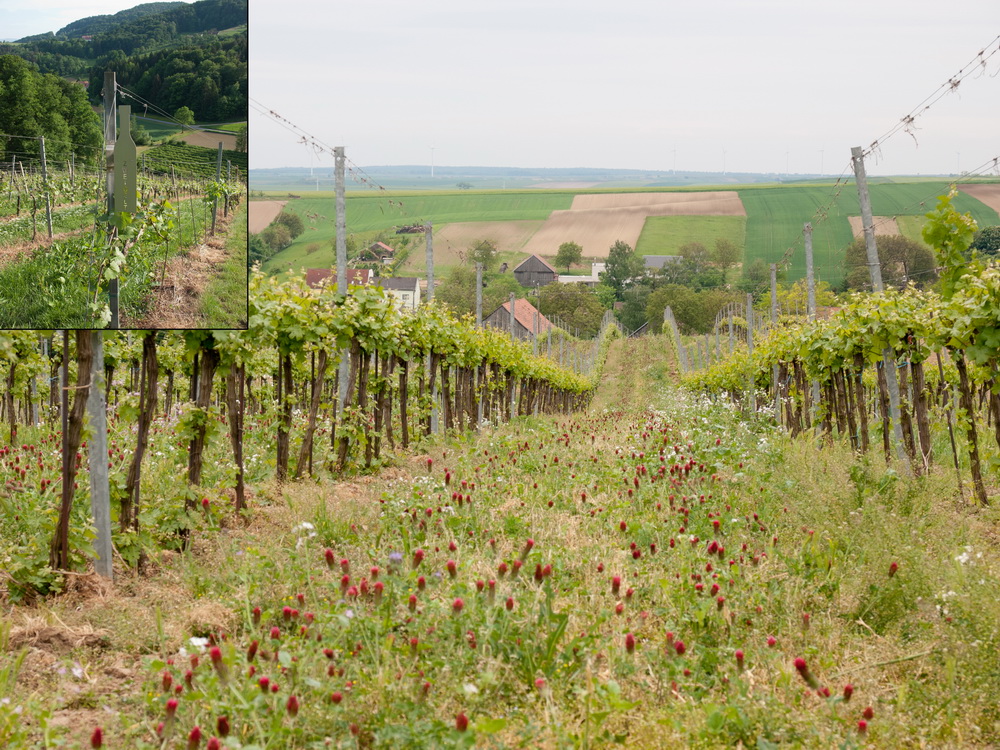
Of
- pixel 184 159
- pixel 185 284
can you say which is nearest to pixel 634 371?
pixel 185 284

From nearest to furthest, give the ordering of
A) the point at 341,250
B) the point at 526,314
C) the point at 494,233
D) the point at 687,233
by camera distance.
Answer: the point at 341,250
the point at 526,314
the point at 687,233
the point at 494,233

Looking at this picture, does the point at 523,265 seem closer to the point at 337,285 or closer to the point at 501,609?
the point at 337,285

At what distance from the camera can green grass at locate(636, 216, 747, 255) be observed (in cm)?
10182

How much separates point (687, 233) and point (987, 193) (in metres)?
41.7

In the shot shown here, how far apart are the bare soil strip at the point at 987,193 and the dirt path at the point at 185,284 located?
67.3m

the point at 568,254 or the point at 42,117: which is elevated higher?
the point at 568,254

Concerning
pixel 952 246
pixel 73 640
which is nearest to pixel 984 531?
pixel 952 246

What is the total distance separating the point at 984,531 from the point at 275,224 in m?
10.5

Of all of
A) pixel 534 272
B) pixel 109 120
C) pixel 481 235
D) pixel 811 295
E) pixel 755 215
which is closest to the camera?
pixel 109 120

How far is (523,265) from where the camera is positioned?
101312mm

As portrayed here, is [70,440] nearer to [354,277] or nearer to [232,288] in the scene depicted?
[232,288]

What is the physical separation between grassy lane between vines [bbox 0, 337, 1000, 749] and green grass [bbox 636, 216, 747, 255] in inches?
3827

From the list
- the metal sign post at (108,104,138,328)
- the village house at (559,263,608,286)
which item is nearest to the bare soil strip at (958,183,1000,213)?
the village house at (559,263,608,286)

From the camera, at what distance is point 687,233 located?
107m
